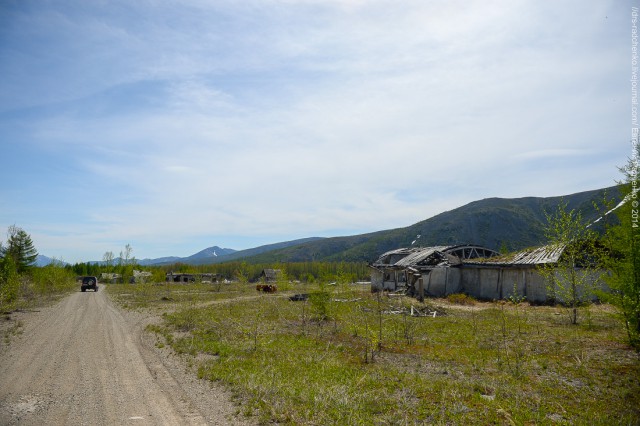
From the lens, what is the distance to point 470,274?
37.5 m

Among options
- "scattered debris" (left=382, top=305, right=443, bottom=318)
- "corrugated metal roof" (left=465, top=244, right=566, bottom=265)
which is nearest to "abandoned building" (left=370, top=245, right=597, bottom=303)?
"corrugated metal roof" (left=465, top=244, right=566, bottom=265)

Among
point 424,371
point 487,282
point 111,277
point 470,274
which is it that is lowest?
point 111,277

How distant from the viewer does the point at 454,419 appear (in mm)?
8000

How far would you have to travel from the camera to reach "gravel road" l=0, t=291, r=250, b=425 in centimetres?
814

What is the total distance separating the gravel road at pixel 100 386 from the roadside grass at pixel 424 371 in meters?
0.89

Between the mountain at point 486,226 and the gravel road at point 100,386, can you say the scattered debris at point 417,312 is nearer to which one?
the gravel road at point 100,386

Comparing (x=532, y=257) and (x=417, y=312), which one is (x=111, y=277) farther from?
(x=532, y=257)

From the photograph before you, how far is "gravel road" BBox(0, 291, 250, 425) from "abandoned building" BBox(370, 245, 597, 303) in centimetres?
2371

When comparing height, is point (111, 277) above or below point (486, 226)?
below

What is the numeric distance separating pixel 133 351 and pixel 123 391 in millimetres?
5406

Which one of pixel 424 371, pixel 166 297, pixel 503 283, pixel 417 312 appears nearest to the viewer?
pixel 424 371

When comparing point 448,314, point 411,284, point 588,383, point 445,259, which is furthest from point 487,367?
point 445,259

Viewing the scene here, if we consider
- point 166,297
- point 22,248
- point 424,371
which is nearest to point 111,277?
point 22,248

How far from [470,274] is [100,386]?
33.7 m
